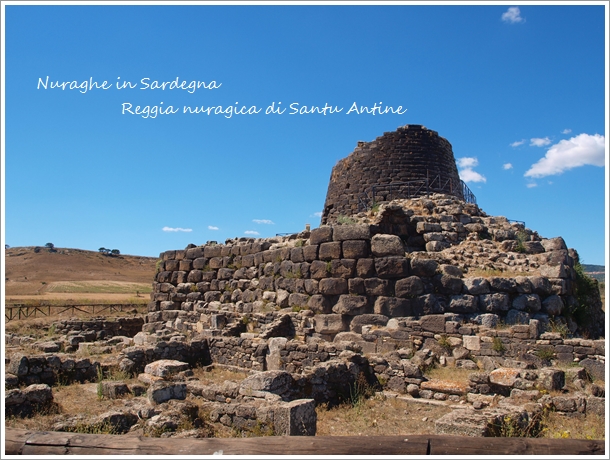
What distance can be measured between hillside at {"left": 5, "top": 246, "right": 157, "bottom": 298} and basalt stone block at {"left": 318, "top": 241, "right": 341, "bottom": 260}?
38606mm

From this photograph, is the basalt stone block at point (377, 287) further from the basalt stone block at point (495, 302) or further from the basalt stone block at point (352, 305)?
the basalt stone block at point (495, 302)

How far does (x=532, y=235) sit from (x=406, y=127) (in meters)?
6.51

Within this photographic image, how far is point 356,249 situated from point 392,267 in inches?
37.6

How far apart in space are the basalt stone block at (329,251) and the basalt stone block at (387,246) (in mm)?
863

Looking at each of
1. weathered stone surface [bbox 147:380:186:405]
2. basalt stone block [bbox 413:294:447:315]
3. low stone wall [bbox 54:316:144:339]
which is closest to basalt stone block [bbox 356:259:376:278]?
basalt stone block [bbox 413:294:447:315]

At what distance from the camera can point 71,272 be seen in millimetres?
66375

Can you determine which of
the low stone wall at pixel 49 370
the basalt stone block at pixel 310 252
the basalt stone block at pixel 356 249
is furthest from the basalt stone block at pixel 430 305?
the low stone wall at pixel 49 370

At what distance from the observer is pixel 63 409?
307 inches

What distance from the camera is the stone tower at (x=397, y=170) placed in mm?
17438

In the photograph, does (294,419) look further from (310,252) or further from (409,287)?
(310,252)

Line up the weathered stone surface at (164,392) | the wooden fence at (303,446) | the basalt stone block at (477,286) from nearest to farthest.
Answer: the wooden fence at (303,446) < the weathered stone surface at (164,392) < the basalt stone block at (477,286)

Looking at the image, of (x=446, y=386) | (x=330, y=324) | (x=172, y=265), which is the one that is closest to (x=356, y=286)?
(x=330, y=324)

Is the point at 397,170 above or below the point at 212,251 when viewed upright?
above

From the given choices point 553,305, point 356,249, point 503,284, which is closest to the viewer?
point 553,305
